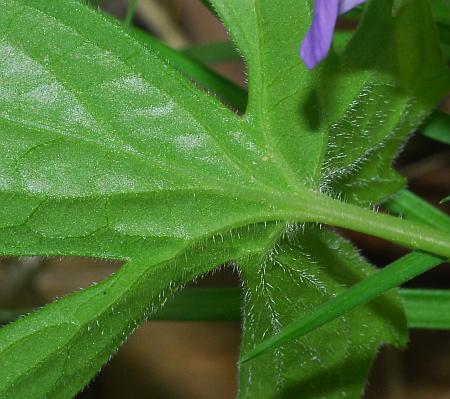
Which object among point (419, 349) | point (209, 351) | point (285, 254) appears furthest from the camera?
point (209, 351)

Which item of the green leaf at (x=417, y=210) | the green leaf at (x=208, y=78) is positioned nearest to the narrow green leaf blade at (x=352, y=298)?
the green leaf at (x=417, y=210)

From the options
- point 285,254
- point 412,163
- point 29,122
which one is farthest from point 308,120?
point 412,163

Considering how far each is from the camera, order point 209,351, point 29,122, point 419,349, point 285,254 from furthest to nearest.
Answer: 1. point 209,351
2. point 419,349
3. point 285,254
4. point 29,122

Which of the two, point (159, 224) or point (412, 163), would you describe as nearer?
point (159, 224)

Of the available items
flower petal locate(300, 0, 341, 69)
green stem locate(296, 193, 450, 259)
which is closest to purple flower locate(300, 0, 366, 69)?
flower petal locate(300, 0, 341, 69)

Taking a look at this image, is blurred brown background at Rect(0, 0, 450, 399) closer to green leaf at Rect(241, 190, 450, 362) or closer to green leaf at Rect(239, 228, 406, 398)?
green leaf at Rect(239, 228, 406, 398)

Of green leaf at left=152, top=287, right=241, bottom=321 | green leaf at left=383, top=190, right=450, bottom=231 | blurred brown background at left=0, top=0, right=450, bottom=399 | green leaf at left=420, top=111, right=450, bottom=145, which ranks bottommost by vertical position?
blurred brown background at left=0, top=0, right=450, bottom=399

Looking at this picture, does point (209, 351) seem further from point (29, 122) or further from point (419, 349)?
point (29, 122)
